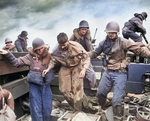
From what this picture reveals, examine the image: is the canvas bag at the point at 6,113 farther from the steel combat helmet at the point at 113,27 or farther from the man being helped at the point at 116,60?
the steel combat helmet at the point at 113,27

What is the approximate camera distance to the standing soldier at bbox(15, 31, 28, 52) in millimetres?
7203

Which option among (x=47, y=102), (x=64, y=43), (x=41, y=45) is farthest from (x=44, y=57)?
(x=47, y=102)

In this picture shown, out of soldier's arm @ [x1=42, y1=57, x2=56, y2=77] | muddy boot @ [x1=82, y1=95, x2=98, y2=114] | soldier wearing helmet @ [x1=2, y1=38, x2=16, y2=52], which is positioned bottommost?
muddy boot @ [x1=82, y1=95, x2=98, y2=114]

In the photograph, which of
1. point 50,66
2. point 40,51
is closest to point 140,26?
point 50,66

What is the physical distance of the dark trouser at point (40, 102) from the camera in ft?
12.5

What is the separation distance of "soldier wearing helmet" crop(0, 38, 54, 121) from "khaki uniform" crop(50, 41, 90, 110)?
0.23 metres

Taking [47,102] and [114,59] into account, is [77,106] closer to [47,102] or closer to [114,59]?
[47,102]

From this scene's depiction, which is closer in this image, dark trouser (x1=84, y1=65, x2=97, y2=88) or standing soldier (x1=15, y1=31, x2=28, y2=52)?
dark trouser (x1=84, y1=65, x2=97, y2=88)

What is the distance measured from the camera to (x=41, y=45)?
3.67 m

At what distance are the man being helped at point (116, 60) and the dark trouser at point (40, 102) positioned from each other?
1.19 meters

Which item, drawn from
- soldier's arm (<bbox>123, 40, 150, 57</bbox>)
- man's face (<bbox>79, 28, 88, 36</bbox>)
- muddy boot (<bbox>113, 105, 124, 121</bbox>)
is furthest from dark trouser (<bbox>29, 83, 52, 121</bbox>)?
soldier's arm (<bbox>123, 40, 150, 57</bbox>)

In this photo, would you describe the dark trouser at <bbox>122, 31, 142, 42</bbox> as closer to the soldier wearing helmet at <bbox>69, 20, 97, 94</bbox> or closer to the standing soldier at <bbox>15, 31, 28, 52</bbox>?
the soldier wearing helmet at <bbox>69, 20, 97, 94</bbox>

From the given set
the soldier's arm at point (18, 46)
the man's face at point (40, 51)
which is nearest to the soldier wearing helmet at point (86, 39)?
the man's face at point (40, 51)

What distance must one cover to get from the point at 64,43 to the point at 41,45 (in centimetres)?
48
